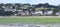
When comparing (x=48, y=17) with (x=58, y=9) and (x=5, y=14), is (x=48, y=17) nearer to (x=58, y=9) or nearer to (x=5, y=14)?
(x=58, y=9)

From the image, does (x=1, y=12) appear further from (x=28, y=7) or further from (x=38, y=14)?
(x=38, y=14)

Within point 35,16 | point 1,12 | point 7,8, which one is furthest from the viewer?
point 35,16

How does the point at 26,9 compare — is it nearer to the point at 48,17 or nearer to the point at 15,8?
the point at 15,8

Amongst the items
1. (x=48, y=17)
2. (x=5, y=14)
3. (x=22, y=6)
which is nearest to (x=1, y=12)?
(x=5, y=14)

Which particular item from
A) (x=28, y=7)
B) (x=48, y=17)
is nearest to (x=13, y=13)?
(x=28, y=7)

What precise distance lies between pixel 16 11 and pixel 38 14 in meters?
Answer: 2.43

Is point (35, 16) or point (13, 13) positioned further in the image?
point (35, 16)

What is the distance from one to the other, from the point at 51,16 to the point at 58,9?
2386 mm

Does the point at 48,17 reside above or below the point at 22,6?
below

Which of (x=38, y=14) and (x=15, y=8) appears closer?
(x=15, y=8)

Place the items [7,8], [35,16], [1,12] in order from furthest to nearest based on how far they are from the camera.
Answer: [35,16], [7,8], [1,12]

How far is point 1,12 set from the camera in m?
17.5

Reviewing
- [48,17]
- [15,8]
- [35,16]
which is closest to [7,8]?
[15,8]

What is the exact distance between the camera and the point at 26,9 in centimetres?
1939
